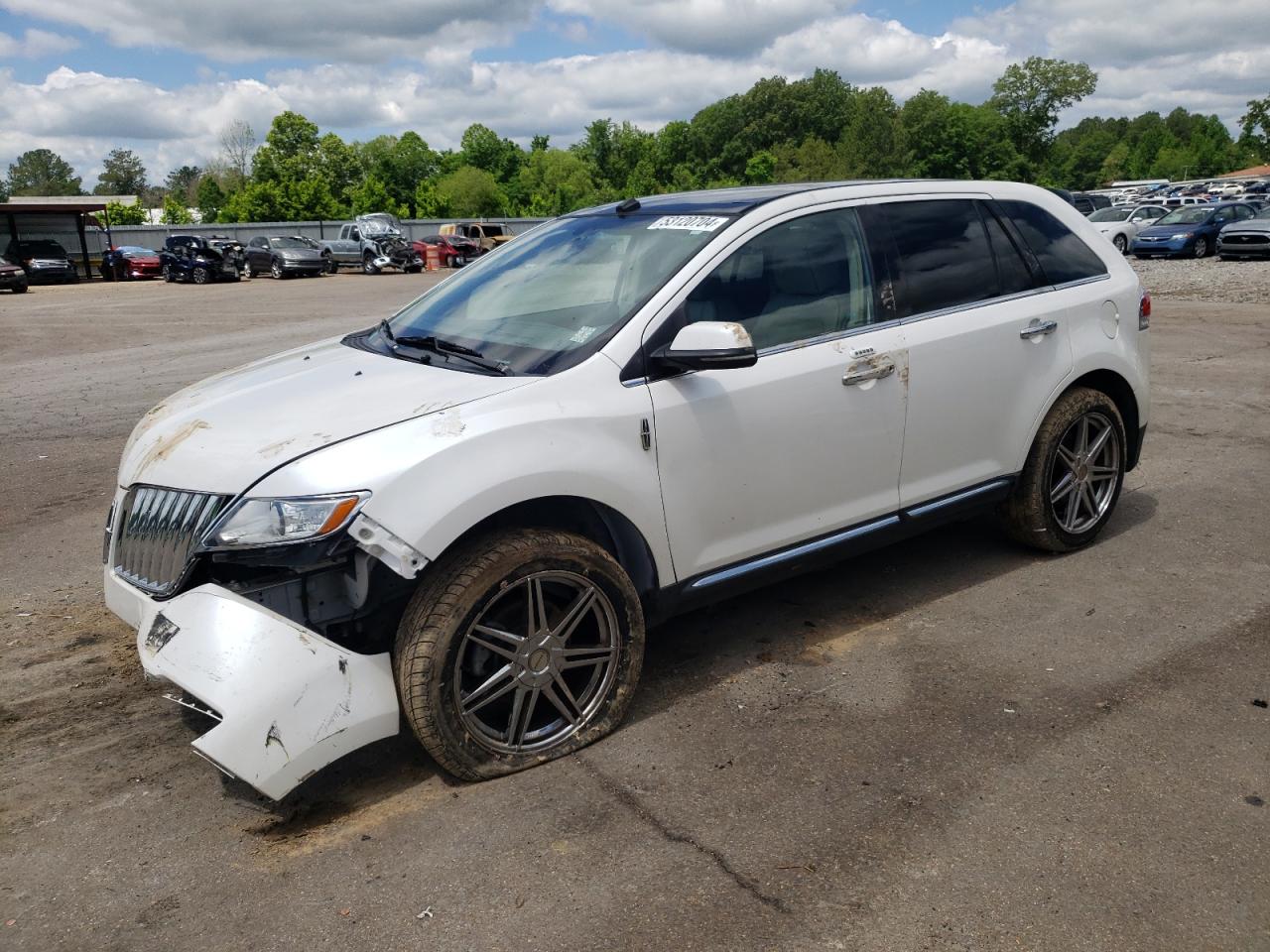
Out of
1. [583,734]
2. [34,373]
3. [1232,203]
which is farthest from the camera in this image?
[1232,203]

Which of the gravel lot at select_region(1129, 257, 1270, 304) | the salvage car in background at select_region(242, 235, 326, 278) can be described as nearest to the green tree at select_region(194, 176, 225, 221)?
the salvage car in background at select_region(242, 235, 326, 278)

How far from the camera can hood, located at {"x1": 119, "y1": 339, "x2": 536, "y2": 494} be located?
3.27 meters

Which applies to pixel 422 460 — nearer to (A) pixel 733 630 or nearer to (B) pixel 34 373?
(A) pixel 733 630

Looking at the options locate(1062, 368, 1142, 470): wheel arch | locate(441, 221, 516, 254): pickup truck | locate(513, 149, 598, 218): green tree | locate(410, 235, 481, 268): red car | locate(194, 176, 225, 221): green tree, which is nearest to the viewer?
locate(1062, 368, 1142, 470): wheel arch

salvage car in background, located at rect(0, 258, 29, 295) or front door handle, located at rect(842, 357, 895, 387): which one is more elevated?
front door handle, located at rect(842, 357, 895, 387)

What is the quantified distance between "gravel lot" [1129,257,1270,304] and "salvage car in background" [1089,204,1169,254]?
131cm

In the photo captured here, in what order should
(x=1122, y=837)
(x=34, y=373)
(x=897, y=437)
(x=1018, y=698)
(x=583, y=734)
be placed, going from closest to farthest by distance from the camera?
(x=1122, y=837) → (x=583, y=734) → (x=1018, y=698) → (x=897, y=437) → (x=34, y=373)

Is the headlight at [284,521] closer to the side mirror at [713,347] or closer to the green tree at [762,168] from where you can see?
the side mirror at [713,347]

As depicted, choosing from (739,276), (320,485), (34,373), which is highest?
(739,276)

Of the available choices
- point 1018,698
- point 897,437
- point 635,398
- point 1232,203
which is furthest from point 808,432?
point 1232,203

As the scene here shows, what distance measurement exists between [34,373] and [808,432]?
41.0 ft

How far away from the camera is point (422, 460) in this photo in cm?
315

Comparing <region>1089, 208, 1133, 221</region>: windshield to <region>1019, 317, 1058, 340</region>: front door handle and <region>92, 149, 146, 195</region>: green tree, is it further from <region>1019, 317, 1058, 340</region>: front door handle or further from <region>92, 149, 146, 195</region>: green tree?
<region>92, 149, 146, 195</region>: green tree

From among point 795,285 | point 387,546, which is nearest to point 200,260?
point 795,285
